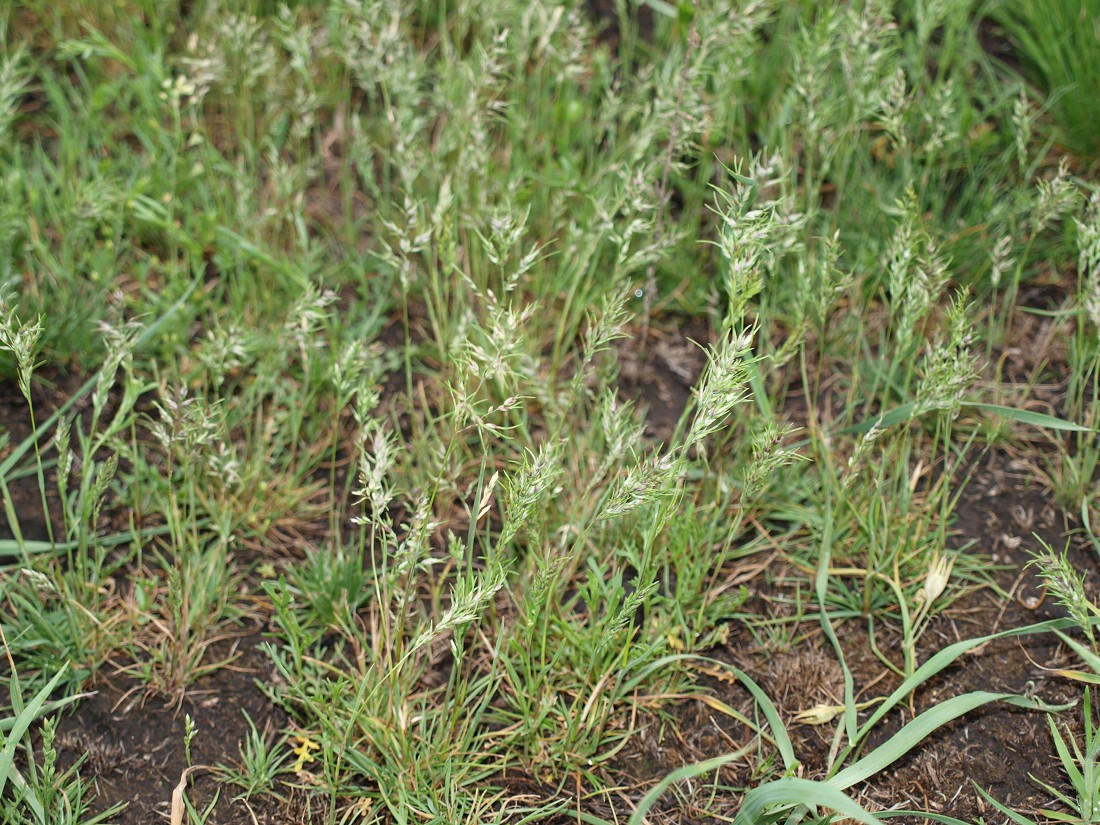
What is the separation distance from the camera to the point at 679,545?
7.78 feet

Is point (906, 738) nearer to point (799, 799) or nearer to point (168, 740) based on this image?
point (799, 799)

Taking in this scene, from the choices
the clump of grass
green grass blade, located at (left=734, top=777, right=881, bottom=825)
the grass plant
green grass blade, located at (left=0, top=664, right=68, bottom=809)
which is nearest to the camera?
green grass blade, located at (left=734, top=777, right=881, bottom=825)

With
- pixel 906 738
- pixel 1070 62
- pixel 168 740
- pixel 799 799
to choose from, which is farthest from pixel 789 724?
pixel 1070 62

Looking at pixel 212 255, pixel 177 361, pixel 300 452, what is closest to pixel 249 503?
pixel 300 452

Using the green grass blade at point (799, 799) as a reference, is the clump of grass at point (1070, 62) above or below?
above

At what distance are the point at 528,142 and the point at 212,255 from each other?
97 centimetres

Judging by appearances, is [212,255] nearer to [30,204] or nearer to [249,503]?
[30,204]

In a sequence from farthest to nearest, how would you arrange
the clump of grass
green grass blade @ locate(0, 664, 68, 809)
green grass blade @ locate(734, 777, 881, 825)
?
the clump of grass → green grass blade @ locate(0, 664, 68, 809) → green grass blade @ locate(734, 777, 881, 825)

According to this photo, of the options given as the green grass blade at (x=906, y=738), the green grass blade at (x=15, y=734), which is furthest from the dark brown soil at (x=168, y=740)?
the green grass blade at (x=906, y=738)

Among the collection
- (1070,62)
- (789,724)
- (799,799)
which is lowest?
(789,724)

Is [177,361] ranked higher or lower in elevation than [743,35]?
lower

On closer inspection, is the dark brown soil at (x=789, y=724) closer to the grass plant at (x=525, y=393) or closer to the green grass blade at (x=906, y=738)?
the grass plant at (x=525, y=393)

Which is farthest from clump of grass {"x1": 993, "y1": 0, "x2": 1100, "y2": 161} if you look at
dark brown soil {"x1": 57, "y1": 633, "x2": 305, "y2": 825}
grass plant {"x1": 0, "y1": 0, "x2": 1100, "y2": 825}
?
dark brown soil {"x1": 57, "y1": 633, "x2": 305, "y2": 825}

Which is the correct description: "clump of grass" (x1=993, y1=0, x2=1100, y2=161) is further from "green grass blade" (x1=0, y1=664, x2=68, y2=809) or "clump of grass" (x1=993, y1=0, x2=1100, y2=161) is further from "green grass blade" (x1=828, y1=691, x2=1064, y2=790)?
"green grass blade" (x1=0, y1=664, x2=68, y2=809)
